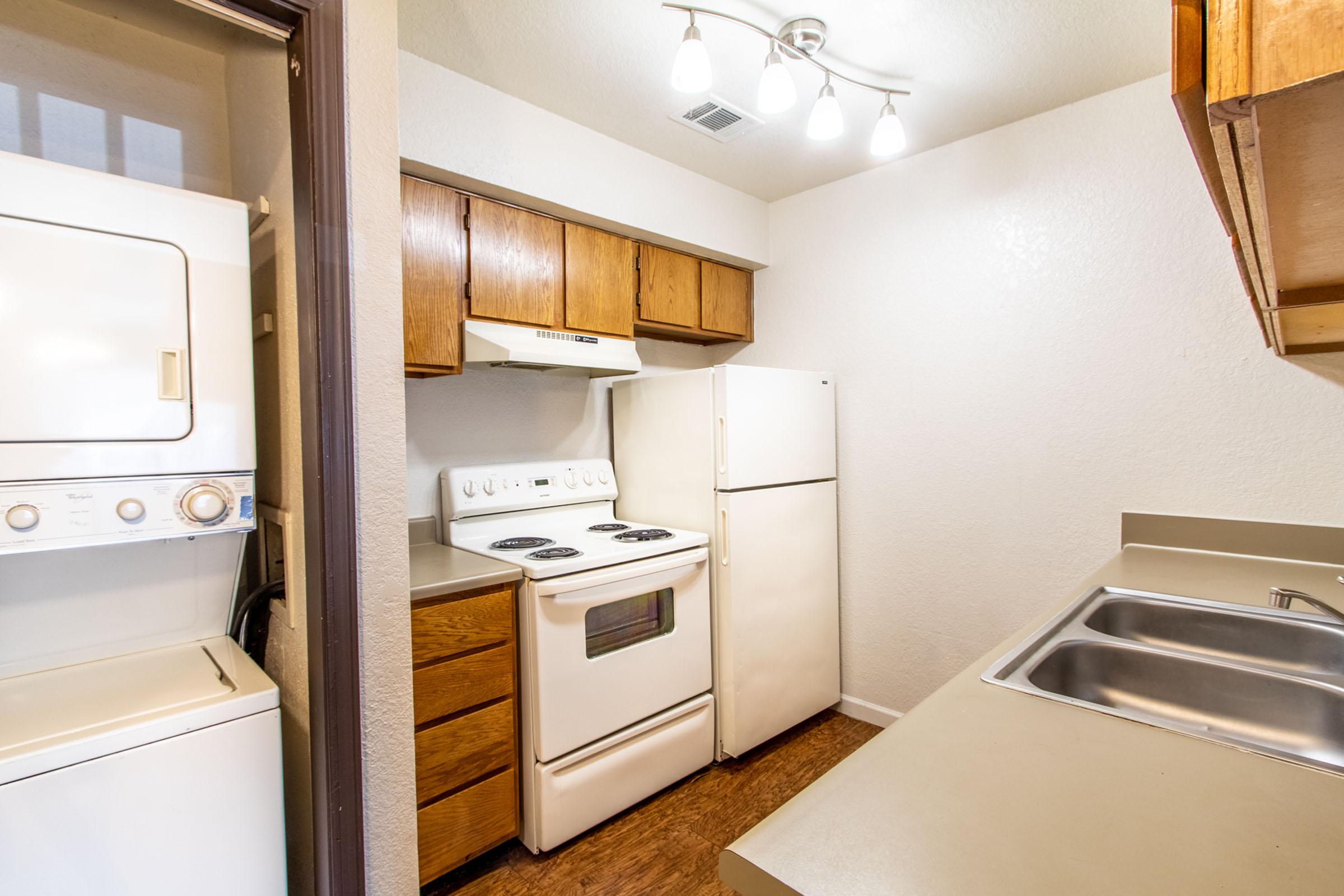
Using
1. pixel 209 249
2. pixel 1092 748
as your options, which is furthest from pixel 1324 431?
pixel 209 249

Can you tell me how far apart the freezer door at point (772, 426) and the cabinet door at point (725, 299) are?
482mm

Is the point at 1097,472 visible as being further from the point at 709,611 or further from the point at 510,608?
the point at 510,608

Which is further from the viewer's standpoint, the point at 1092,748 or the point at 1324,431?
the point at 1324,431

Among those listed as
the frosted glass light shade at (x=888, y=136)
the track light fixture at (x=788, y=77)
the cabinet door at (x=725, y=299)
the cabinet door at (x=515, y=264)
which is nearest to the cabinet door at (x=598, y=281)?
the cabinet door at (x=515, y=264)

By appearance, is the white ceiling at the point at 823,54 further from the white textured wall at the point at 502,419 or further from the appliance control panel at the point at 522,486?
the appliance control panel at the point at 522,486

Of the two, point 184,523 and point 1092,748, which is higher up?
point 184,523

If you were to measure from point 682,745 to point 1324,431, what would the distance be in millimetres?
2195

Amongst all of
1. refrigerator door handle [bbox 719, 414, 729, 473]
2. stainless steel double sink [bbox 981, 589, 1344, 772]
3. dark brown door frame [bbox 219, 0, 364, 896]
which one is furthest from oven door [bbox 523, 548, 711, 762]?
stainless steel double sink [bbox 981, 589, 1344, 772]

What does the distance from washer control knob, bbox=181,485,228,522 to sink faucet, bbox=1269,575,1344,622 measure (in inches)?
82.7

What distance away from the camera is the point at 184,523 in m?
1.20

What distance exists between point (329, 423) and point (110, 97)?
3.82ft

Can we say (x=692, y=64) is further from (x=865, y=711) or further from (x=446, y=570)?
(x=865, y=711)

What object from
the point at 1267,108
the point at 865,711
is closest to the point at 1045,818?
the point at 1267,108

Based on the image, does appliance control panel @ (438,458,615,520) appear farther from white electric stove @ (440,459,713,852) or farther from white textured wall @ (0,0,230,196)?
white textured wall @ (0,0,230,196)
